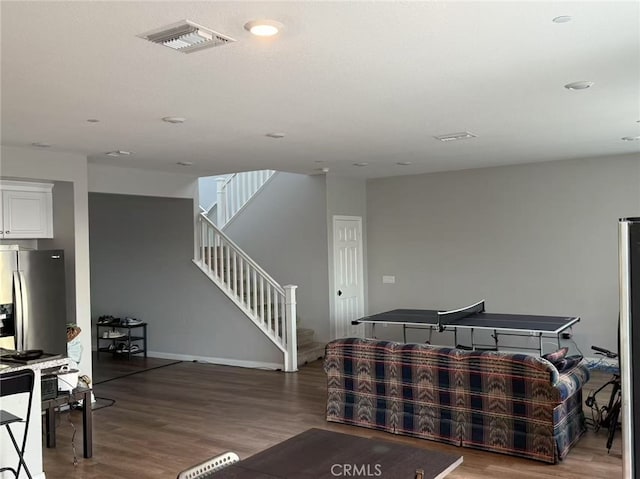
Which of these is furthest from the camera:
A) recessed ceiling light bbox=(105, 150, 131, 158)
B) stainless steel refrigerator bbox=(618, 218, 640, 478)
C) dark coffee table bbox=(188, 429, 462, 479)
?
recessed ceiling light bbox=(105, 150, 131, 158)

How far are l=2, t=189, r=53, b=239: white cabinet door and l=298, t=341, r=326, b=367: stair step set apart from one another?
3787 mm

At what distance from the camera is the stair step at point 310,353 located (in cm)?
859

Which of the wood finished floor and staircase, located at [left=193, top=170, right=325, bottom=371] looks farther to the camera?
staircase, located at [left=193, top=170, right=325, bottom=371]

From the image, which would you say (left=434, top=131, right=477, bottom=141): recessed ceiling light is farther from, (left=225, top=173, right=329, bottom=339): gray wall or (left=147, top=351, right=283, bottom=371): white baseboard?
(left=147, top=351, right=283, bottom=371): white baseboard

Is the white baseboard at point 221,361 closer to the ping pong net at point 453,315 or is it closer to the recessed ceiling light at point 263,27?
the ping pong net at point 453,315

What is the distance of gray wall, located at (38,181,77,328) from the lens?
21.6 ft

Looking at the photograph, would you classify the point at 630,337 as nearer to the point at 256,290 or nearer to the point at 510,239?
the point at 510,239

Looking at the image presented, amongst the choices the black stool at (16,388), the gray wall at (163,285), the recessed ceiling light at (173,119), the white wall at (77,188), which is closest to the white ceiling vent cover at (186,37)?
the recessed ceiling light at (173,119)

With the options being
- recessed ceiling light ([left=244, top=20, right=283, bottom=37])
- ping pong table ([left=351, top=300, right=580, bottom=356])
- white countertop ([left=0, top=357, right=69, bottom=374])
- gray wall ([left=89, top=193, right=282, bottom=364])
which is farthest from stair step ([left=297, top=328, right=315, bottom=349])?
recessed ceiling light ([left=244, top=20, right=283, bottom=37])

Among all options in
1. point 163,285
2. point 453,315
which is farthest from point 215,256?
point 453,315

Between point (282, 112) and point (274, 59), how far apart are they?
136 cm

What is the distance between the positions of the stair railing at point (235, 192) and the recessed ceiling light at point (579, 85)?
645cm

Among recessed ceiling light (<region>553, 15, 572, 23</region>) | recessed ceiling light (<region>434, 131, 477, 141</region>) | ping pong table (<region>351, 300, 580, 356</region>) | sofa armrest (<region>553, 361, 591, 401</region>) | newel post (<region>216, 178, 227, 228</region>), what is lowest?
sofa armrest (<region>553, 361, 591, 401</region>)

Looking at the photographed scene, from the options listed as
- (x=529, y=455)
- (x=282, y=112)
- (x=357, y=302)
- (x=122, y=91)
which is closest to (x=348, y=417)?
(x=529, y=455)
